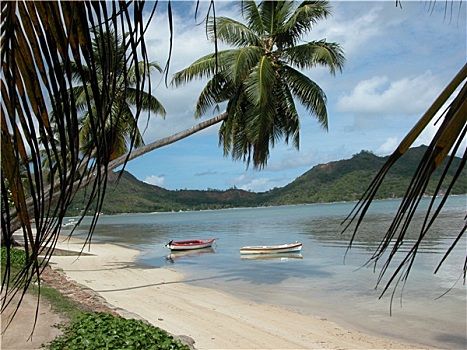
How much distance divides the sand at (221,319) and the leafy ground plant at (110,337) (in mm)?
2150

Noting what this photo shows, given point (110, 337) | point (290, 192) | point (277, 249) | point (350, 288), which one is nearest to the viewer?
point (110, 337)

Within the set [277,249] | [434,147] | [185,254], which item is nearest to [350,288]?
[277,249]

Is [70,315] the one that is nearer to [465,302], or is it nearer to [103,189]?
[103,189]

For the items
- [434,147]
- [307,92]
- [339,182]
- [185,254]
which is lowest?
[185,254]

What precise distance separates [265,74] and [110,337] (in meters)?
10.2

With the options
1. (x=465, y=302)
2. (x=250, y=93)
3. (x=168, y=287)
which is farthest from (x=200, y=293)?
(x=465, y=302)

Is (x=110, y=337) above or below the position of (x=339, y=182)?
below

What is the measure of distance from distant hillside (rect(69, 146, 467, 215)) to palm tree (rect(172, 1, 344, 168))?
51.4m

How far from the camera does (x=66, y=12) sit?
66cm

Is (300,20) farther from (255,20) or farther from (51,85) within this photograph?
(51,85)

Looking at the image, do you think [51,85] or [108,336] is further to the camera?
[108,336]

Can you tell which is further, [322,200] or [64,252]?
[322,200]

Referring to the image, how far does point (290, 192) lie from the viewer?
14750 cm

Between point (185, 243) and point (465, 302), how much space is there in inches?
758
